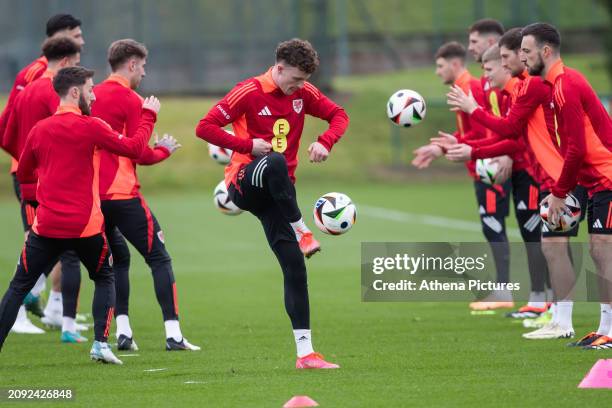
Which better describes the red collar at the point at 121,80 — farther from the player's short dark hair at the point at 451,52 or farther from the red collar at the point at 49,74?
the player's short dark hair at the point at 451,52

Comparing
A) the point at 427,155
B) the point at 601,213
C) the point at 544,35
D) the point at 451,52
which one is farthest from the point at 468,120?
the point at 601,213

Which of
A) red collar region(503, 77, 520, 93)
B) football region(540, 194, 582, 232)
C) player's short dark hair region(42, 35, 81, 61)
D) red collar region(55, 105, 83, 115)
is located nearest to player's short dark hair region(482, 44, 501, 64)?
red collar region(503, 77, 520, 93)

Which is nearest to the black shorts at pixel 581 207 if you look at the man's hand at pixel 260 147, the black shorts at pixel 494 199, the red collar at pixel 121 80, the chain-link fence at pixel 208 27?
the black shorts at pixel 494 199

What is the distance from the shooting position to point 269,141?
882cm

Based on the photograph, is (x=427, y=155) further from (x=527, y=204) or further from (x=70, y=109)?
(x=70, y=109)

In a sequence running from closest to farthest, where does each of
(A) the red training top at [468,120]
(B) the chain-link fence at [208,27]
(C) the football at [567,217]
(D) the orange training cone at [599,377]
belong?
(D) the orange training cone at [599,377] → (C) the football at [567,217] → (A) the red training top at [468,120] → (B) the chain-link fence at [208,27]

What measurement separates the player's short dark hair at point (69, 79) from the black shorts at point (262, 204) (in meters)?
1.48

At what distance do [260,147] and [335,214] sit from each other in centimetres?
84

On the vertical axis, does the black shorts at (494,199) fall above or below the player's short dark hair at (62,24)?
below

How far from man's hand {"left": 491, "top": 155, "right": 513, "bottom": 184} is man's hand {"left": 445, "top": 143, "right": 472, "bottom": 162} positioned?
97 centimetres

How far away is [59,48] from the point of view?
1056 centimetres

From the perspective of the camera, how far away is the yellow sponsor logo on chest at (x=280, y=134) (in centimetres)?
880

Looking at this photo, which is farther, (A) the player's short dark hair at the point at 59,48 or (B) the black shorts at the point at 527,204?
(B) the black shorts at the point at 527,204

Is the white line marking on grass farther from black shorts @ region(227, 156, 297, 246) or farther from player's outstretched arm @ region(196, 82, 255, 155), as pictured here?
player's outstretched arm @ region(196, 82, 255, 155)
